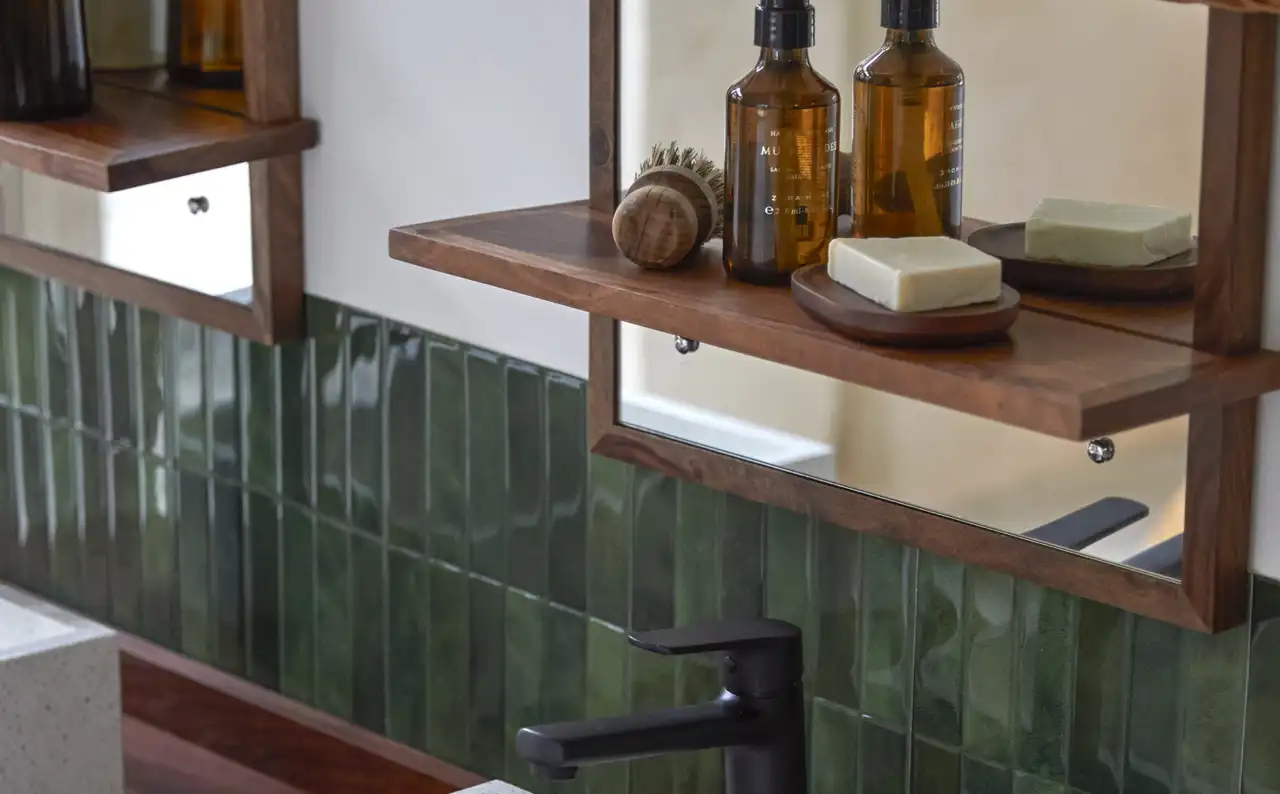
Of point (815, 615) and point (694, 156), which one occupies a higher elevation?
point (694, 156)

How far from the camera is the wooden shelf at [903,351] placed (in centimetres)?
91

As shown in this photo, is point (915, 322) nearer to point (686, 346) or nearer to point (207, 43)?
point (686, 346)

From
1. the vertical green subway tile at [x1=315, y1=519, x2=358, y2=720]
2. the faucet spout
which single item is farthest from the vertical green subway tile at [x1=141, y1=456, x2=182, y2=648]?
the faucet spout

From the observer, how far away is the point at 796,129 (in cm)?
110

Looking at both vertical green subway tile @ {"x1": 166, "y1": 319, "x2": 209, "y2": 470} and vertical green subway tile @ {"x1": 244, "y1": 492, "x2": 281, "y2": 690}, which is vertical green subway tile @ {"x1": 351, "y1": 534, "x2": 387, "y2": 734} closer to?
vertical green subway tile @ {"x1": 244, "y1": 492, "x2": 281, "y2": 690}

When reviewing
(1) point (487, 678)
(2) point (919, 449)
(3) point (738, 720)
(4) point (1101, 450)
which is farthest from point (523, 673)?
(4) point (1101, 450)

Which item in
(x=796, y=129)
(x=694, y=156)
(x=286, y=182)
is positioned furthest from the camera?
(x=286, y=182)

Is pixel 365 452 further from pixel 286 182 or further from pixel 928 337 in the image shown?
pixel 928 337

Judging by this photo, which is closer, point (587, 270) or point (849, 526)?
point (587, 270)

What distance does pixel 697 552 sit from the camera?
1.41 metres

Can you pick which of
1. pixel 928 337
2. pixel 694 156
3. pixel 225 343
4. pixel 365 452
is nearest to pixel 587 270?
pixel 694 156

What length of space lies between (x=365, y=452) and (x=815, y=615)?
1.63ft

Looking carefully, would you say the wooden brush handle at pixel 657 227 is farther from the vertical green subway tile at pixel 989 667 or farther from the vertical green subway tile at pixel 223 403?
the vertical green subway tile at pixel 223 403

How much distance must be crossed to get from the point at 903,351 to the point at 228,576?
1029mm
